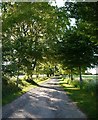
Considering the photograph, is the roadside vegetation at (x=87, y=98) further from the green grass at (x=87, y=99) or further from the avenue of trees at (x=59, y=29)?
the avenue of trees at (x=59, y=29)

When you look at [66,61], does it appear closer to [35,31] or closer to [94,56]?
[94,56]

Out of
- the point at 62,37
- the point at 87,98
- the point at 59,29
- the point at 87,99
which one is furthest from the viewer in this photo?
the point at 62,37

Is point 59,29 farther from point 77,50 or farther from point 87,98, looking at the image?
point 77,50

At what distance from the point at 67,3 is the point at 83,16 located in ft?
5.87

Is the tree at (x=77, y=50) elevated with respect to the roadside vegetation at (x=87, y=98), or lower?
elevated

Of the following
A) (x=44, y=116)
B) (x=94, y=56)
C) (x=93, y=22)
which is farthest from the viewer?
(x=94, y=56)

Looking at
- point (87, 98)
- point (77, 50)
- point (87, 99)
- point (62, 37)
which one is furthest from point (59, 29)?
point (62, 37)

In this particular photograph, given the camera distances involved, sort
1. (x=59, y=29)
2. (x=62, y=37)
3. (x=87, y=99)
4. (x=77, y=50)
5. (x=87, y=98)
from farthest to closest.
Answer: (x=62, y=37) → (x=77, y=50) → (x=59, y=29) → (x=87, y=98) → (x=87, y=99)

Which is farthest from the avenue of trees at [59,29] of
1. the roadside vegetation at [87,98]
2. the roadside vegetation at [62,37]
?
the roadside vegetation at [87,98]

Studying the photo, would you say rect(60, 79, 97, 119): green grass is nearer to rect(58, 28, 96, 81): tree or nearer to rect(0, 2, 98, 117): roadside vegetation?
rect(0, 2, 98, 117): roadside vegetation

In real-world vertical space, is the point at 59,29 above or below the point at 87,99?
above

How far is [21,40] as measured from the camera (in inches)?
1484

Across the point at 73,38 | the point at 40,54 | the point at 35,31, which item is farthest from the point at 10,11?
the point at 35,31

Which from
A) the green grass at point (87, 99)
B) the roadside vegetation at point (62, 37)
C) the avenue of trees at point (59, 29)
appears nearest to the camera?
the green grass at point (87, 99)
